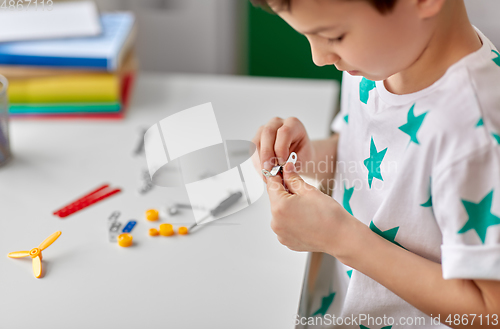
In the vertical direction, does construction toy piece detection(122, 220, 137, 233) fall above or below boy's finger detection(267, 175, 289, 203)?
below

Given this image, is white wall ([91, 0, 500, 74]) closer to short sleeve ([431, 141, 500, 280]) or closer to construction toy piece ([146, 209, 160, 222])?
construction toy piece ([146, 209, 160, 222])

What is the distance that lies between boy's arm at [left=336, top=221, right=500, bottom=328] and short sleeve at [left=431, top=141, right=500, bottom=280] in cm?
3

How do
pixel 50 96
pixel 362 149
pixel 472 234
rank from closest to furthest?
pixel 472 234
pixel 362 149
pixel 50 96

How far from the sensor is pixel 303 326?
2.13ft

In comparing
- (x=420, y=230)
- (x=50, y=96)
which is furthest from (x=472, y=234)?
(x=50, y=96)

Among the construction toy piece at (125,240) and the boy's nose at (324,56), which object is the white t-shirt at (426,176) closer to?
the boy's nose at (324,56)

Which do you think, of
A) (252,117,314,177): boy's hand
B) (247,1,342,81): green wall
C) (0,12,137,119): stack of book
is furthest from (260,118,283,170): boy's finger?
(247,1,342,81): green wall

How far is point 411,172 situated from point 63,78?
0.66 m

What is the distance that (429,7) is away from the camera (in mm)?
435

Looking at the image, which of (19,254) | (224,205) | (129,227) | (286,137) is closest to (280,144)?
(286,137)

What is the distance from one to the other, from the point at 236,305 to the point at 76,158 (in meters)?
0.41

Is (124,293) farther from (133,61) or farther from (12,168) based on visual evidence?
(133,61)

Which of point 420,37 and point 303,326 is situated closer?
point 420,37

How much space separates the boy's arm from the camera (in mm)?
471
